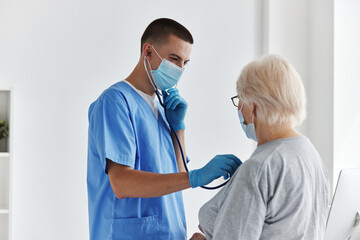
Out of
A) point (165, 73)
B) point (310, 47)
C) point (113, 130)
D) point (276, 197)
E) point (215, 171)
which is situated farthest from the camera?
point (310, 47)

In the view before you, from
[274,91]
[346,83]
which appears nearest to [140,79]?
[274,91]

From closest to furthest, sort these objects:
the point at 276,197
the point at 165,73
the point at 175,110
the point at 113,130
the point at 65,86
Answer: the point at 276,197, the point at 113,130, the point at 165,73, the point at 175,110, the point at 65,86

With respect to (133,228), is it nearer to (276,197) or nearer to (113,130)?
(113,130)

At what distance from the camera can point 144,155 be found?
4.80 feet

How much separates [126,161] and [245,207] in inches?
18.1

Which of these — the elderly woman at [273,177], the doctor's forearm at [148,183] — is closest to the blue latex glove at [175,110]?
the doctor's forearm at [148,183]

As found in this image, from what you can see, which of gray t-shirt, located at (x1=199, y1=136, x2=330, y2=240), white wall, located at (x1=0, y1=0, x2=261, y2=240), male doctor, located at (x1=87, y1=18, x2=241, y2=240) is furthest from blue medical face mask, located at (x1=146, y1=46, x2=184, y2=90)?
white wall, located at (x1=0, y1=0, x2=261, y2=240)

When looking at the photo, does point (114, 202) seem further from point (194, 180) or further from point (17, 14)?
point (17, 14)

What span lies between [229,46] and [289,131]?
179cm

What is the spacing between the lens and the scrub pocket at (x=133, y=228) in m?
1.39

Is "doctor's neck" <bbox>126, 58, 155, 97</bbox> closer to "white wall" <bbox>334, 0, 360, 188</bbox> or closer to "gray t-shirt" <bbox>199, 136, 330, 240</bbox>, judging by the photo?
"gray t-shirt" <bbox>199, 136, 330, 240</bbox>

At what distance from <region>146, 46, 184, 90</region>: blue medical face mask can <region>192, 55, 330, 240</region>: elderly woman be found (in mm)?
490

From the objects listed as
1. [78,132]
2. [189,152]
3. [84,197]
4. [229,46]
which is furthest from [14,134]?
[229,46]

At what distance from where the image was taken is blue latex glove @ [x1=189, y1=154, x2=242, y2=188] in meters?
1.26
